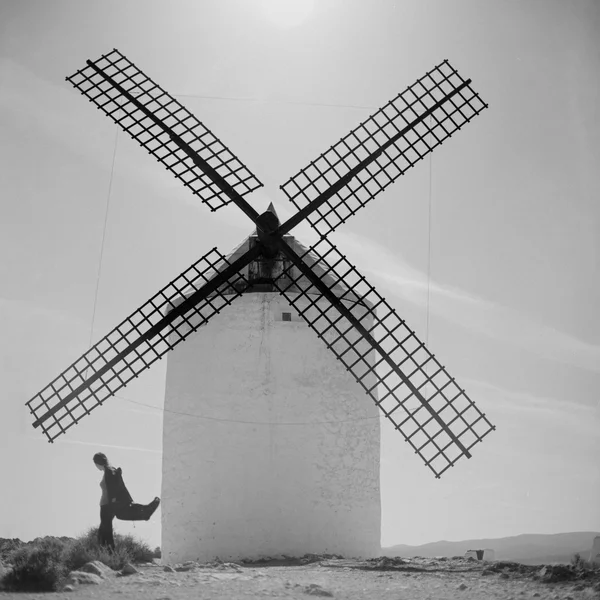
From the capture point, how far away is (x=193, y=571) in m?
9.47

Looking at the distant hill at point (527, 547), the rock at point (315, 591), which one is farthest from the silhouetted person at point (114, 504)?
the distant hill at point (527, 547)

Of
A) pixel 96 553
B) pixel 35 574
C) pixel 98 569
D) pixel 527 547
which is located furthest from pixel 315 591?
pixel 527 547

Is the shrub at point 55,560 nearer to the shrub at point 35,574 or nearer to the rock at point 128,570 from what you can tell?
the shrub at point 35,574

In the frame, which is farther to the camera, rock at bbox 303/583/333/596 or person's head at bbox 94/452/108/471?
person's head at bbox 94/452/108/471

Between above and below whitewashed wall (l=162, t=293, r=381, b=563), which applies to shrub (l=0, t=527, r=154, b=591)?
below

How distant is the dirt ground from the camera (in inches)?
311

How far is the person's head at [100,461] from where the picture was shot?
1060cm

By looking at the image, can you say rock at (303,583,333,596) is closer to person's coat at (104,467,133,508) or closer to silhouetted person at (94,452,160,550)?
silhouetted person at (94,452,160,550)

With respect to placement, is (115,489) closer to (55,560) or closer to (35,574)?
(55,560)

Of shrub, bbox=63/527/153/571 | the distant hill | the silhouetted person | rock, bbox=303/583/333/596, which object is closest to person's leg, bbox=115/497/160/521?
the silhouetted person

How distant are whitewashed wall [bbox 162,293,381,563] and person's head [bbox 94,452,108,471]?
5.75 feet

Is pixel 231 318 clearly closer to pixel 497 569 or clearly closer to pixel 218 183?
pixel 218 183

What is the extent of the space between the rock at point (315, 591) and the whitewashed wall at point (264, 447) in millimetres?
3377

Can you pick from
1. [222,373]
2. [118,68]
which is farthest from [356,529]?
[118,68]
